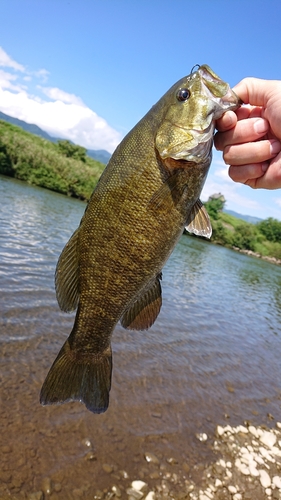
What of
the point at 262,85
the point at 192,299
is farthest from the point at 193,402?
the point at 192,299

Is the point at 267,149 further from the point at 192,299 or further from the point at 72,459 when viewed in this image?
the point at 192,299

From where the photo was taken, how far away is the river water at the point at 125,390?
4.74 meters

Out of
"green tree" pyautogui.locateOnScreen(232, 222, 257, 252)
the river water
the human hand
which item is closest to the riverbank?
"green tree" pyautogui.locateOnScreen(232, 222, 257, 252)

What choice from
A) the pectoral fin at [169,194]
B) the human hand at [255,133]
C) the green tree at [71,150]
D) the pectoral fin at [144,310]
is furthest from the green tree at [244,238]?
the pectoral fin at [169,194]

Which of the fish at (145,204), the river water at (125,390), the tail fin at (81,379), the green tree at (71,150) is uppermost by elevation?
the green tree at (71,150)

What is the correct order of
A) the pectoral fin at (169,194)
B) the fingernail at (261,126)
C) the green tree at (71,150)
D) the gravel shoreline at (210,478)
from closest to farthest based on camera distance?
the pectoral fin at (169,194) < the fingernail at (261,126) < the gravel shoreline at (210,478) < the green tree at (71,150)

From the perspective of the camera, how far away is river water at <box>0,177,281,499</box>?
4738 millimetres

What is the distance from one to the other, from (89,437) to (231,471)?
2.24m

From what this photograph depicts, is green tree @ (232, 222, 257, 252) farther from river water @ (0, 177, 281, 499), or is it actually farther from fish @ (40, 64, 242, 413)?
fish @ (40, 64, 242, 413)

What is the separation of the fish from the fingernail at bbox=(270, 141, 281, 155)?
50 centimetres

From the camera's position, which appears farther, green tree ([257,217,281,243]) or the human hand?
green tree ([257,217,281,243])

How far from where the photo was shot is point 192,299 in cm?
1498

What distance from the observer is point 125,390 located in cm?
677

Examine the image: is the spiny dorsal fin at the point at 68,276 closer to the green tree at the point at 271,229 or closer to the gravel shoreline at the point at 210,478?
the gravel shoreline at the point at 210,478
